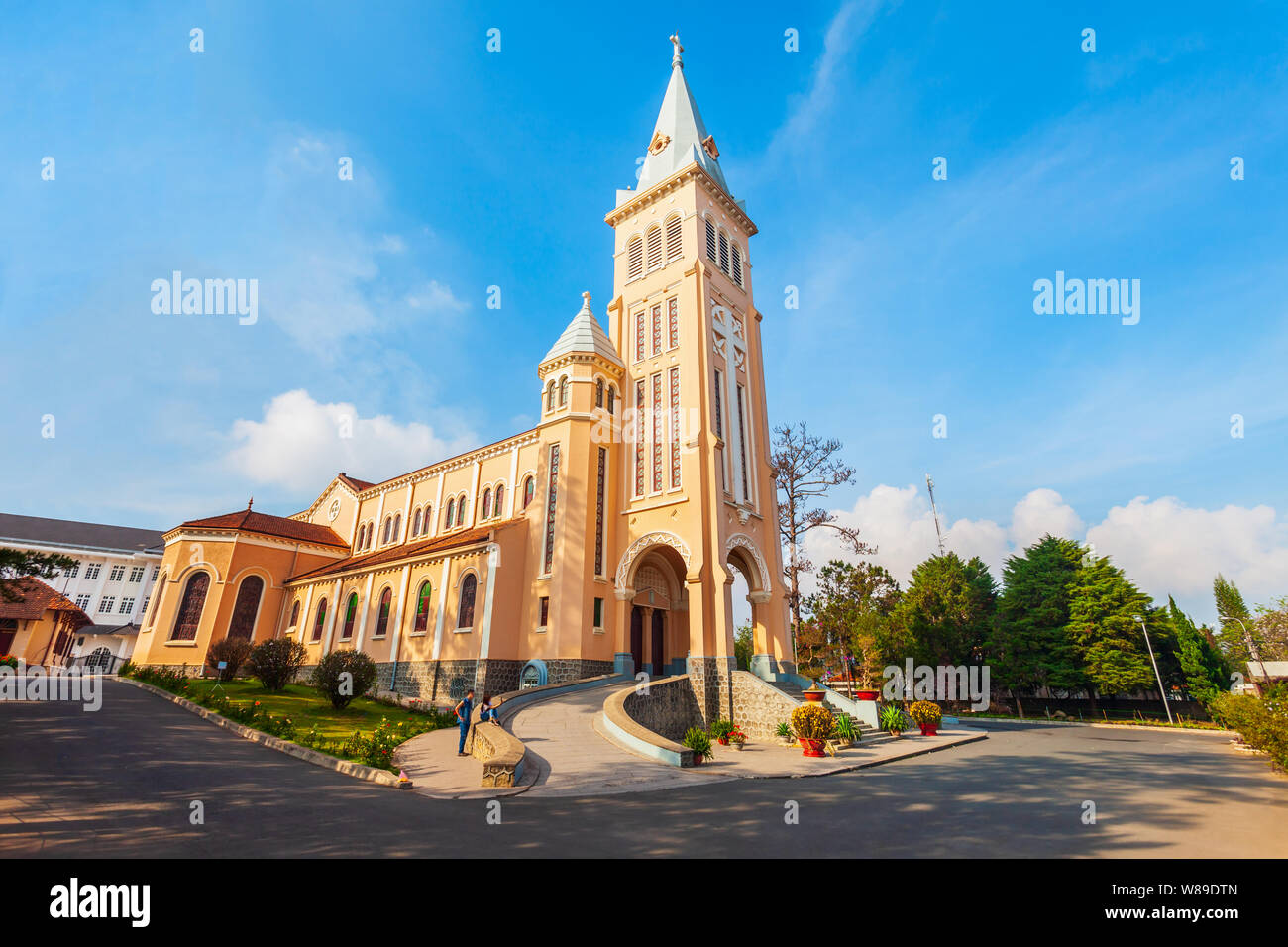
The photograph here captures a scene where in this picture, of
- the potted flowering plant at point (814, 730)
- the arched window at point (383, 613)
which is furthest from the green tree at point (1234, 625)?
the arched window at point (383, 613)

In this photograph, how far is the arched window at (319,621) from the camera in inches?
1179

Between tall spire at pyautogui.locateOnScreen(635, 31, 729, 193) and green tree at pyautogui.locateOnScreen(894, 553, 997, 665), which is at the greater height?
tall spire at pyautogui.locateOnScreen(635, 31, 729, 193)

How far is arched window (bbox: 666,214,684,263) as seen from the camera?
2634 centimetres

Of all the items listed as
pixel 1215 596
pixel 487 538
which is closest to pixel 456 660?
pixel 487 538

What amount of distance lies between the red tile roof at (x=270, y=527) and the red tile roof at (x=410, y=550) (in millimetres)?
2124

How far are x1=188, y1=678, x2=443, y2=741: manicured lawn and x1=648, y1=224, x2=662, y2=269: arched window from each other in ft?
70.4

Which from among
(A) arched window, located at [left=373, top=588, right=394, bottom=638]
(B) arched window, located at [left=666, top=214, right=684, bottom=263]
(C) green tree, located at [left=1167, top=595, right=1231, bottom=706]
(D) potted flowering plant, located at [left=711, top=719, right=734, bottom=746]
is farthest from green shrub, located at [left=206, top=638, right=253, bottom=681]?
(C) green tree, located at [left=1167, top=595, right=1231, bottom=706]

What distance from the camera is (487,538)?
2316cm

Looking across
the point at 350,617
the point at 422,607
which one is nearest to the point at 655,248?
the point at 422,607

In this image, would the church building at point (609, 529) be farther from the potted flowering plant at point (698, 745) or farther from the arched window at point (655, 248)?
the potted flowering plant at point (698, 745)

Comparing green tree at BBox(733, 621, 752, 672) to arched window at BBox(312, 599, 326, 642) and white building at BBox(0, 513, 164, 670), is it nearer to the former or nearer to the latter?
arched window at BBox(312, 599, 326, 642)
